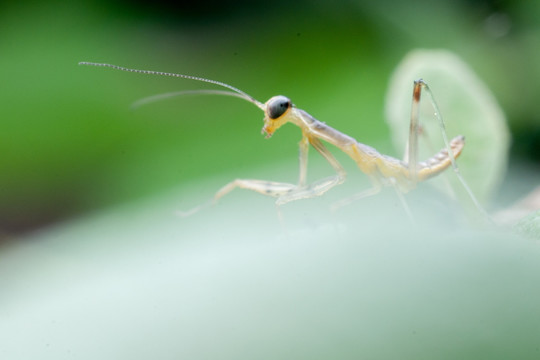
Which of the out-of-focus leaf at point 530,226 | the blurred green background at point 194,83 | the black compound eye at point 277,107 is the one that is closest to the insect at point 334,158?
the black compound eye at point 277,107

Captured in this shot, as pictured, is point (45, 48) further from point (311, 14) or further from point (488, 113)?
point (488, 113)

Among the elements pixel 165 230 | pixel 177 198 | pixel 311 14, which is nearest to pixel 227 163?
pixel 177 198

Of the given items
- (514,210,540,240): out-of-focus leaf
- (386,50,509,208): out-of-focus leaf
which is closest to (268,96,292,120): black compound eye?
(386,50,509,208): out-of-focus leaf

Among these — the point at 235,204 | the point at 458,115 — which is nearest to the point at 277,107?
the point at 235,204

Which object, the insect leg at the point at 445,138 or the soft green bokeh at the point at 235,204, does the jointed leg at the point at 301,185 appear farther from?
the insect leg at the point at 445,138

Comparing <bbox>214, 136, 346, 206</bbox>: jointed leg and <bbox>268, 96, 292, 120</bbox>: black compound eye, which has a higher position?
<bbox>268, 96, 292, 120</bbox>: black compound eye

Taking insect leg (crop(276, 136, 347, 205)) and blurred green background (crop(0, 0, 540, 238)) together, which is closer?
insect leg (crop(276, 136, 347, 205))

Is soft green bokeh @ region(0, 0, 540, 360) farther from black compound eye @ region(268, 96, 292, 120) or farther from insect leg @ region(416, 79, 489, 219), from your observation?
black compound eye @ region(268, 96, 292, 120)
